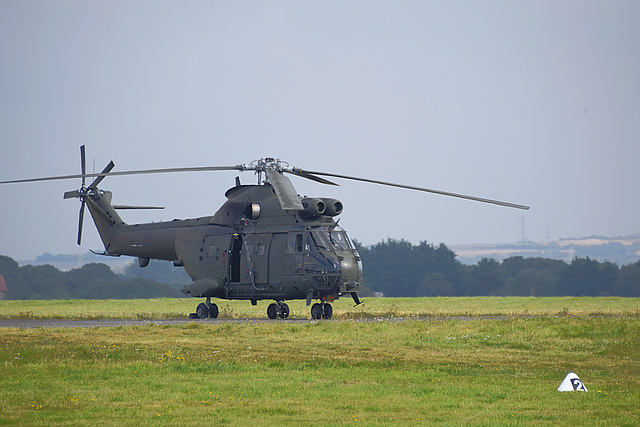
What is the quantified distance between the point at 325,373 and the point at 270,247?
15.8 meters

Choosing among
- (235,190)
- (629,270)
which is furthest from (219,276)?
(629,270)

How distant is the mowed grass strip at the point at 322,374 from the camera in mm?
14078

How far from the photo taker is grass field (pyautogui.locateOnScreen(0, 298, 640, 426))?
46.2ft

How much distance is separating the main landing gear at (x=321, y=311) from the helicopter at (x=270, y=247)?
0.13 ft

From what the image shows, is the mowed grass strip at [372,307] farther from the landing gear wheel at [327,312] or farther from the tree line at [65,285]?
the tree line at [65,285]

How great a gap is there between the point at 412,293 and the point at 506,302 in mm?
90961

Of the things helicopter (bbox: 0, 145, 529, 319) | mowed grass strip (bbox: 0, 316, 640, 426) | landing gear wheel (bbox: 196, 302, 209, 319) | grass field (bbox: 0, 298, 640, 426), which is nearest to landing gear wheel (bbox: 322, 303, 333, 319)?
helicopter (bbox: 0, 145, 529, 319)

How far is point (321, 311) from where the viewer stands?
111ft

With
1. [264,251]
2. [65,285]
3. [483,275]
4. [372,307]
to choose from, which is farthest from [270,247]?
[483,275]

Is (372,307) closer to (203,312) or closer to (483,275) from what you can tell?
(203,312)

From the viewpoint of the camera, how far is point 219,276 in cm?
3584

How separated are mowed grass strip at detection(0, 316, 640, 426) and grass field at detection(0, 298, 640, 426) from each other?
36mm

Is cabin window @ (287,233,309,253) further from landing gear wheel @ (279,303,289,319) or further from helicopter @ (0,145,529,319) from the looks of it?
landing gear wheel @ (279,303,289,319)

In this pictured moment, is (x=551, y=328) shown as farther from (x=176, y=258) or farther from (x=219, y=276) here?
(x=176, y=258)
